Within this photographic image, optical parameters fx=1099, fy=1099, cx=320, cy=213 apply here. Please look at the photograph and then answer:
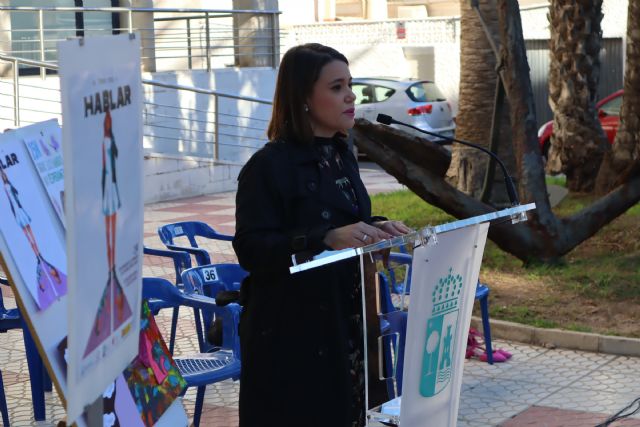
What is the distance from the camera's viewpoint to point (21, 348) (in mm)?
7602

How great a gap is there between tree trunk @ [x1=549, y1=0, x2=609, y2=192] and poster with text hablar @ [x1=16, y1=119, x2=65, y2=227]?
884cm

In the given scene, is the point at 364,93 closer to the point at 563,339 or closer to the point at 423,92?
the point at 423,92

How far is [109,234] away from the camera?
2578 millimetres

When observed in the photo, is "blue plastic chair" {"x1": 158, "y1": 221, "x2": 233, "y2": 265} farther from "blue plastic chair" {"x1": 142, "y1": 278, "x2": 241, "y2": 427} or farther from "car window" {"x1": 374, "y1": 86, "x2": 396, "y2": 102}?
"car window" {"x1": 374, "y1": 86, "x2": 396, "y2": 102}

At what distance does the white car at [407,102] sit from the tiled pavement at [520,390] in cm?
1395

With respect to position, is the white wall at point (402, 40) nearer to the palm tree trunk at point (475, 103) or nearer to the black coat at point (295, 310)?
the palm tree trunk at point (475, 103)

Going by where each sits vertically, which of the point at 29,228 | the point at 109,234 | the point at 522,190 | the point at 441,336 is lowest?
the point at 522,190

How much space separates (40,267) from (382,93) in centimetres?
1841

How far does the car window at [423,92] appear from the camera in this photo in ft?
71.4

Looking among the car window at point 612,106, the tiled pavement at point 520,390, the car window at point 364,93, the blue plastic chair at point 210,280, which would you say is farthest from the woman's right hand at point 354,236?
the car window at point 364,93

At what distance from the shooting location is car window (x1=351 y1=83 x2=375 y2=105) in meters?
22.1

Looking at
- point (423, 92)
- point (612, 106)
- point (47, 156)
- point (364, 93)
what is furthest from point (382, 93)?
point (47, 156)

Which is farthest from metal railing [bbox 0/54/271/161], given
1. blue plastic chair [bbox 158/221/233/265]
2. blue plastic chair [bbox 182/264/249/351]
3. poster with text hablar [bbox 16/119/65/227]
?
poster with text hablar [bbox 16/119/65/227]

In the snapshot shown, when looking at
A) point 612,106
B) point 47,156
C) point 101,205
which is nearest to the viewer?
point 101,205
